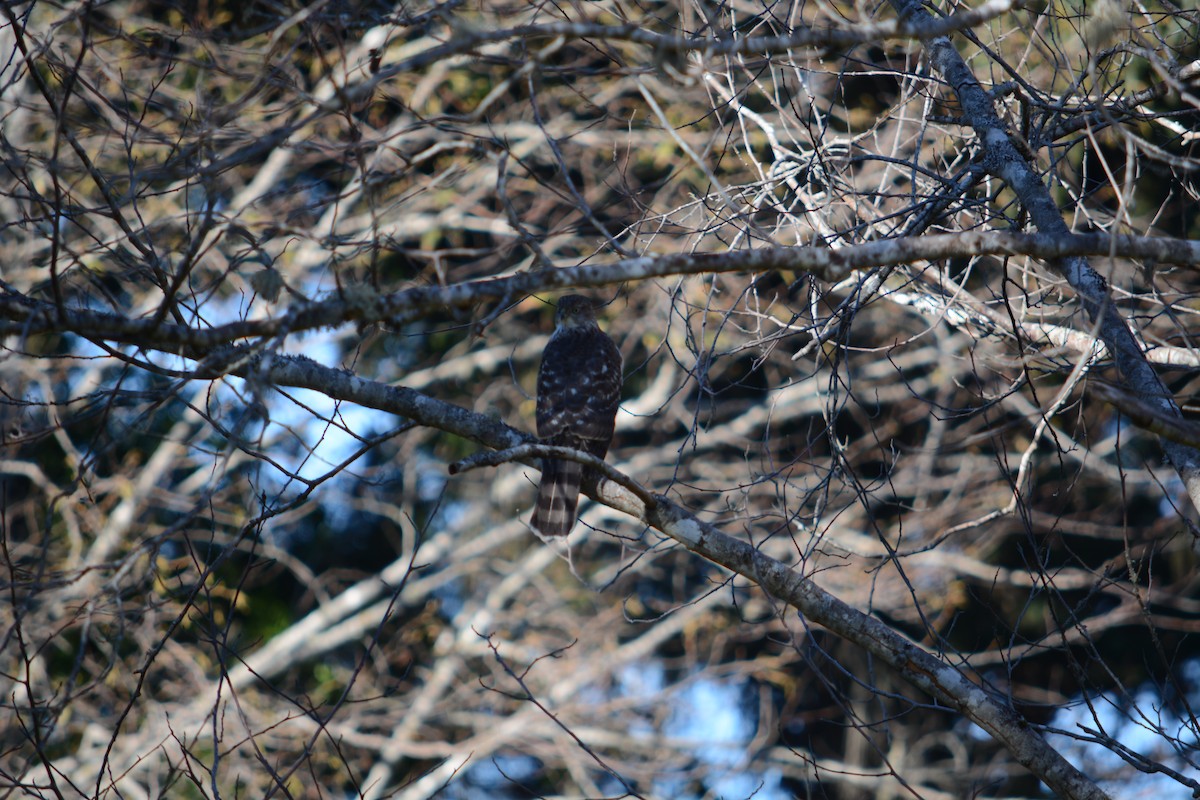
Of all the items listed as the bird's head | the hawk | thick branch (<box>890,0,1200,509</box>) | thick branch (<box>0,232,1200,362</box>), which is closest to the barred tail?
the hawk

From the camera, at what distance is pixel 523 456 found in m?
2.81

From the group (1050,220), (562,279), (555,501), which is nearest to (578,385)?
(555,501)

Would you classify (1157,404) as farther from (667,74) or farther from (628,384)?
(628,384)

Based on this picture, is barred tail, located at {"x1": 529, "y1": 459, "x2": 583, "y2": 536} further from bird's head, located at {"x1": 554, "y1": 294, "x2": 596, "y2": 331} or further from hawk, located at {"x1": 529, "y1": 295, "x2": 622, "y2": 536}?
bird's head, located at {"x1": 554, "y1": 294, "x2": 596, "y2": 331}

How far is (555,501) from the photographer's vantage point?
434cm

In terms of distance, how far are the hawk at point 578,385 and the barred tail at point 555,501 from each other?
78mm

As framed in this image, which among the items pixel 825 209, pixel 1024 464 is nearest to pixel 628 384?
pixel 825 209

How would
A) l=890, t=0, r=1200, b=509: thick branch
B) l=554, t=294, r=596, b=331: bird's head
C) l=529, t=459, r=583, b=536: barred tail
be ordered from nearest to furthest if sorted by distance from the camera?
l=890, t=0, r=1200, b=509: thick branch, l=529, t=459, r=583, b=536: barred tail, l=554, t=294, r=596, b=331: bird's head

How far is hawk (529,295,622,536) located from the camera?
16.6ft

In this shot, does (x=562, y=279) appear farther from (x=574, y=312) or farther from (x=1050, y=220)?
(x=574, y=312)

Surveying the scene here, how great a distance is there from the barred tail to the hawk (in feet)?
0.26

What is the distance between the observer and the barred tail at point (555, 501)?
431 centimetres

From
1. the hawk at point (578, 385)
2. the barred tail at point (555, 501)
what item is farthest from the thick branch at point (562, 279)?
the hawk at point (578, 385)

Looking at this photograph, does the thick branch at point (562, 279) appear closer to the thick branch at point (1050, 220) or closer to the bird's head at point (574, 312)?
the thick branch at point (1050, 220)
